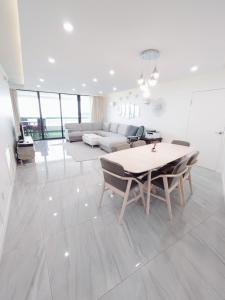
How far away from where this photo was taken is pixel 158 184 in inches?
75.2

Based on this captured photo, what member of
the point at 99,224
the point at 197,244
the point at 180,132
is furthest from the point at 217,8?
the point at 180,132

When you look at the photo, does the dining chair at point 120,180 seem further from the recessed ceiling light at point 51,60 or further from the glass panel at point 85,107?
the glass panel at point 85,107

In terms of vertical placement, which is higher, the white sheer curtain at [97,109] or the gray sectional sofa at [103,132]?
the white sheer curtain at [97,109]

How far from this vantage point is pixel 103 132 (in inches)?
258

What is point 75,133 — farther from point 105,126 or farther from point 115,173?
point 115,173

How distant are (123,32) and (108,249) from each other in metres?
2.58

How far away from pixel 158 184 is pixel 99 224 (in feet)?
3.11

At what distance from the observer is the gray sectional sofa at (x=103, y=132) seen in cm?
511

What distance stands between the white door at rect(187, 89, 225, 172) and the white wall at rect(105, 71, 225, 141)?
0.55ft

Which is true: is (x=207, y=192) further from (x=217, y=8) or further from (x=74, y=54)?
(x=74, y=54)

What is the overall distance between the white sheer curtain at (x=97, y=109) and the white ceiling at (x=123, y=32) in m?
4.71

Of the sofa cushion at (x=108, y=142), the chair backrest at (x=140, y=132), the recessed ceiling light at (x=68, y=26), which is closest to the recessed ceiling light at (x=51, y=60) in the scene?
the recessed ceiling light at (x=68, y=26)

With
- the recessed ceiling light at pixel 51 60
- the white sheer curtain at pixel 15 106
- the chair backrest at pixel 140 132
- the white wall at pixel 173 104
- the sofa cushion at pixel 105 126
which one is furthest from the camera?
the sofa cushion at pixel 105 126

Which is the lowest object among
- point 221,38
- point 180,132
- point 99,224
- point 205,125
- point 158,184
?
point 99,224
